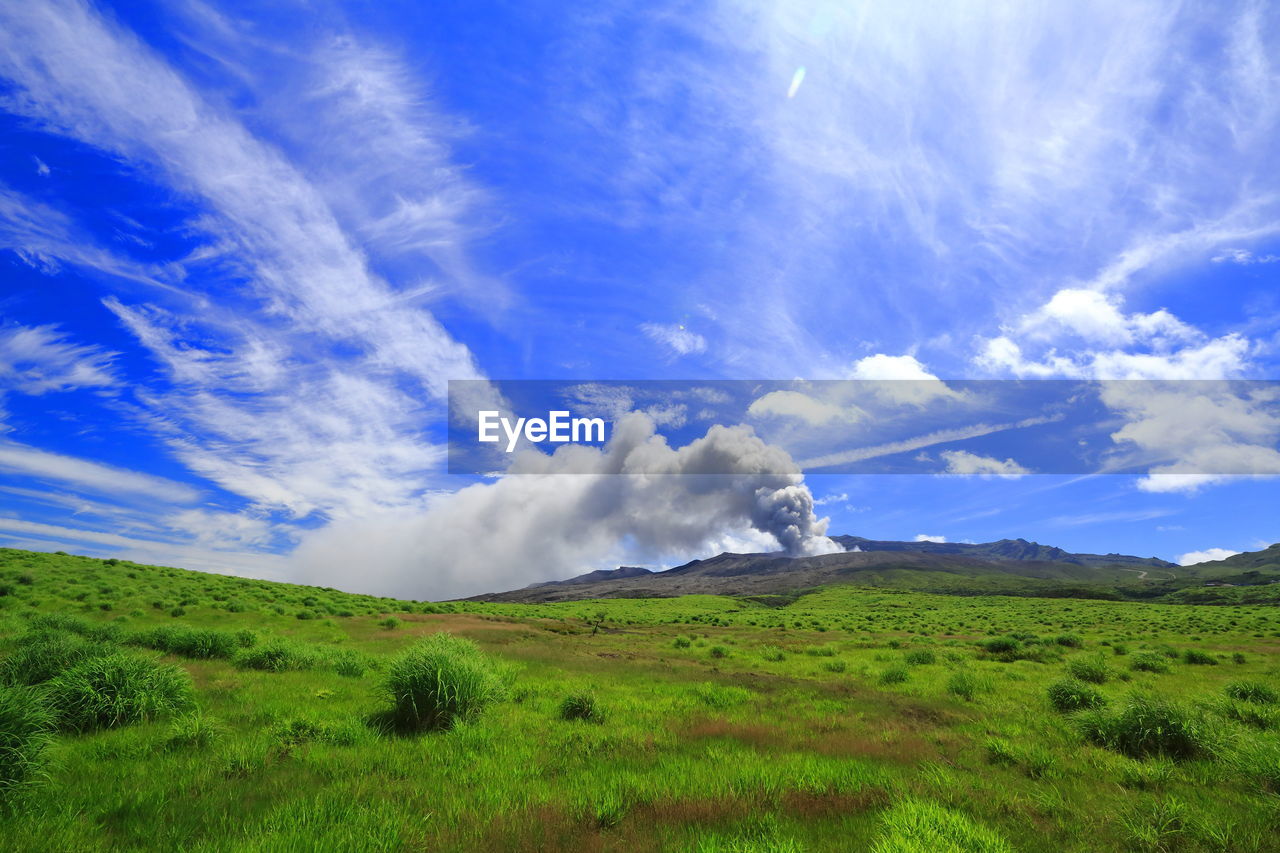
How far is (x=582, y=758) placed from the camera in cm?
928

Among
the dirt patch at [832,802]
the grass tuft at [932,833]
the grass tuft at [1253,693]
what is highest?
the grass tuft at [932,833]

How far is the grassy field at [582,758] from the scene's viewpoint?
248 inches

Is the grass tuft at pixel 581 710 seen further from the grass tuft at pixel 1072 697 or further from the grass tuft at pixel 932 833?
the grass tuft at pixel 1072 697

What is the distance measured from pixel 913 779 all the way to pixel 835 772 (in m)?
1.22

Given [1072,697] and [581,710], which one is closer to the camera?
[581,710]

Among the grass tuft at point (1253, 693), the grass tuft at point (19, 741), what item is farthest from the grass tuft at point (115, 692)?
the grass tuft at point (1253, 693)

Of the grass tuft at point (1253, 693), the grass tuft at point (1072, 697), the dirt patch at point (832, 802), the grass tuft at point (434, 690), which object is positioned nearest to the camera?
the dirt patch at point (832, 802)

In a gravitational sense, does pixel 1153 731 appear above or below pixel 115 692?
below

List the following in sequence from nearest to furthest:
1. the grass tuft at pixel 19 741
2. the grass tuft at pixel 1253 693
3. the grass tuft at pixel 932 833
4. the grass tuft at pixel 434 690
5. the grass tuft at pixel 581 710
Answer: the grass tuft at pixel 932 833, the grass tuft at pixel 19 741, the grass tuft at pixel 434 690, the grass tuft at pixel 581 710, the grass tuft at pixel 1253 693

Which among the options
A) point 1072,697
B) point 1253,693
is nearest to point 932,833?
point 1072,697

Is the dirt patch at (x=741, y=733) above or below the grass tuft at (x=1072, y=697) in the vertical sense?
above

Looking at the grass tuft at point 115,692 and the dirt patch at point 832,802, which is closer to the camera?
the dirt patch at point 832,802

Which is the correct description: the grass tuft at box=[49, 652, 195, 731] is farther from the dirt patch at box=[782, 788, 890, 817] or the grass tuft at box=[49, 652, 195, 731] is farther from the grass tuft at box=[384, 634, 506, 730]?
the dirt patch at box=[782, 788, 890, 817]

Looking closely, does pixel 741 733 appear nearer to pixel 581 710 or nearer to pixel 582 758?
pixel 582 758
